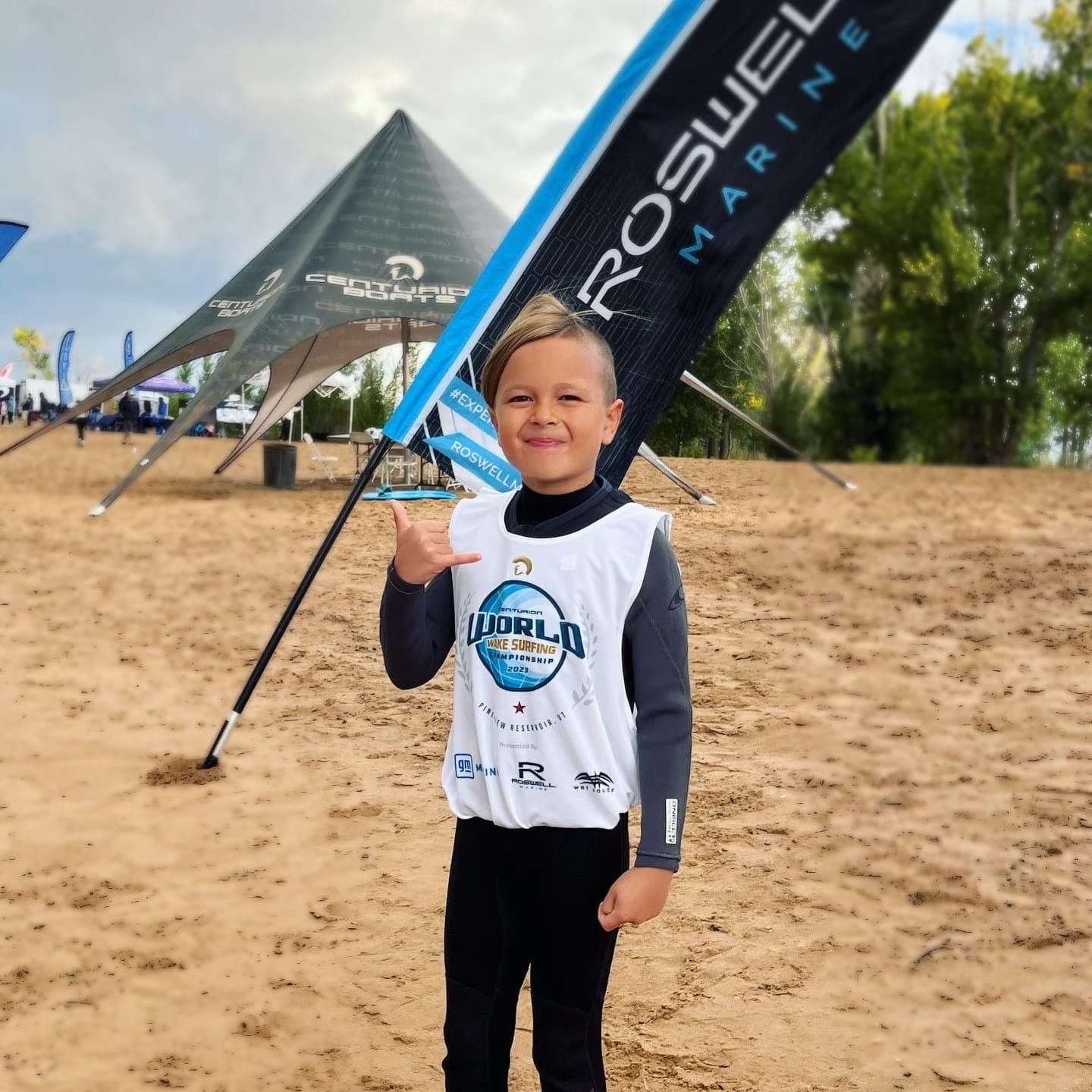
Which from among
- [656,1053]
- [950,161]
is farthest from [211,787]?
[950,161]

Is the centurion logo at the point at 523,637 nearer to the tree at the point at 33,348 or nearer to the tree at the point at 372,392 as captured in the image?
the tree at the point at 372,392

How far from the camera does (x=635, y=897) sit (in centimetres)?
164

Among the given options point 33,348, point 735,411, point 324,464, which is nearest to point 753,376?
point 735,411

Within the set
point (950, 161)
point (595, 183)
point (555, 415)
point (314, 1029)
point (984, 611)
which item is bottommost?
→ point (314, 1029)

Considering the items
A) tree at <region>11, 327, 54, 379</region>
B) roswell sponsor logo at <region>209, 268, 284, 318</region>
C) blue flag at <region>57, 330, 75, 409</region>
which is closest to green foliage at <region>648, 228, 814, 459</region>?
roswell sponsor logo at <region>209, 268, 284, 318</region>

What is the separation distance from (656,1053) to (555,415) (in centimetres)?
189

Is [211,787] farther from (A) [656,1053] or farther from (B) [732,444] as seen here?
(B) [732,444]

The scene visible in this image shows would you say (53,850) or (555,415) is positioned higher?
(555,415)

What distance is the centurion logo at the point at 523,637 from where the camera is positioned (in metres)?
1.68

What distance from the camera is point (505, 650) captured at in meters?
1.71

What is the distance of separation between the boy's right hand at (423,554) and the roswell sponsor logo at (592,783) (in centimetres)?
37

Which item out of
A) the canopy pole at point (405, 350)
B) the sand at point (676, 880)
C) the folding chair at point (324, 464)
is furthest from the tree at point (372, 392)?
the sand at point (676, 880)

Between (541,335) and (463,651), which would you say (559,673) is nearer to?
(463,651)

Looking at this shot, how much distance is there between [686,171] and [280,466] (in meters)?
14.1
